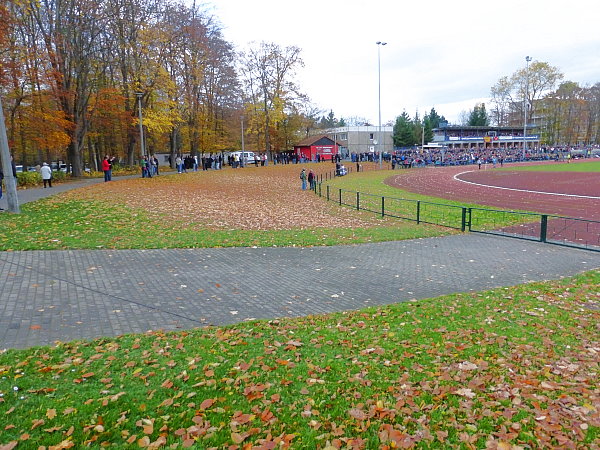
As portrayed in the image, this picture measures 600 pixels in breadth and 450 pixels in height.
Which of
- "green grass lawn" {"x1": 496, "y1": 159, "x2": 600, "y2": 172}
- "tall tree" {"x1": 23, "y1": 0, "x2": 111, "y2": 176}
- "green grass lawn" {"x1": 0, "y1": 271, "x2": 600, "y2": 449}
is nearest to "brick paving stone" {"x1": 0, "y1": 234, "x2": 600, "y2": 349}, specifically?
"green grass lawn" {"x1": 0, "y1": 271, "x2": 600, "y2": 449}

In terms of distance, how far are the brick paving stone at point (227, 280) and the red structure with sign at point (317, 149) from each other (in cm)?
6127

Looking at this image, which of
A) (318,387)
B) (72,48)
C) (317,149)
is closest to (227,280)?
(318,387)

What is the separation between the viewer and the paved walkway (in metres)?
6.68

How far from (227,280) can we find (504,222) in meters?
12.3

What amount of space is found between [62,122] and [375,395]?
1283 inches

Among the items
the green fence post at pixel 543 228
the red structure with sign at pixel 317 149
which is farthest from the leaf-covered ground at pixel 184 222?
the red structure with sign at pixel 317 149

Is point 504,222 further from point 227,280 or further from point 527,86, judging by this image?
point 527,86

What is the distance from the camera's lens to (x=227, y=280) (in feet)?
29.9

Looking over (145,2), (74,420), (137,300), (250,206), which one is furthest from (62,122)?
(74,420)

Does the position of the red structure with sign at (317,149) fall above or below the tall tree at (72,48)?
below

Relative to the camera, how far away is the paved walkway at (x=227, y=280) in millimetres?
6684

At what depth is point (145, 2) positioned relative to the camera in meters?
36.7

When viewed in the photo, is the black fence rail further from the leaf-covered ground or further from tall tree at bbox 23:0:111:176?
tall tree at bbox 23:0:111:176

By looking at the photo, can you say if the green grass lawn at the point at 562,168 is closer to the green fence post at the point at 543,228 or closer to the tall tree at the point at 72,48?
the green fence post at the point at 543,228
